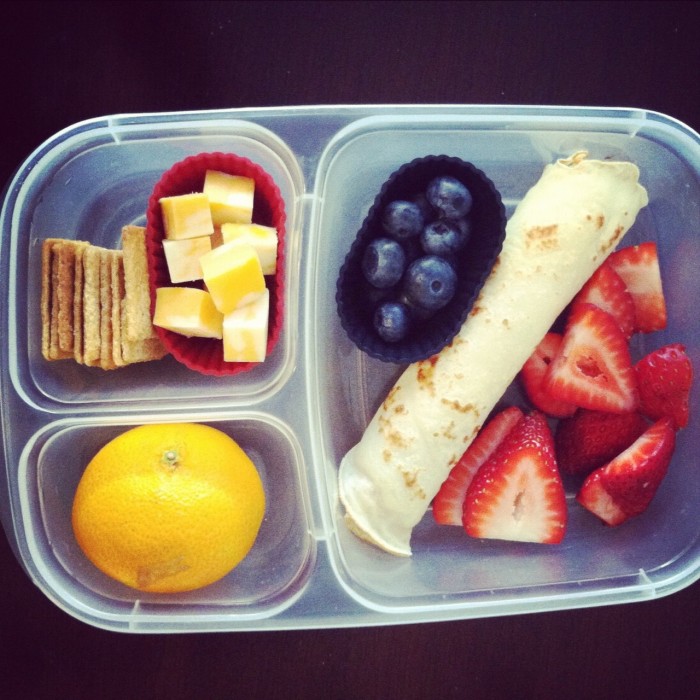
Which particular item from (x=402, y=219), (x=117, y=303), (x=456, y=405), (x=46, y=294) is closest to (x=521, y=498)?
(x=456, y=405)

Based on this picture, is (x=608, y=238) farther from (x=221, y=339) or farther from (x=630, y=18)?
(x=221, y=339)

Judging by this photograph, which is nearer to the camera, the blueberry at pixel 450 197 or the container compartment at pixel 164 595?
the blueberry at pixel 450 197

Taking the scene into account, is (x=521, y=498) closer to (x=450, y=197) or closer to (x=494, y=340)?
(x=494, y=340)

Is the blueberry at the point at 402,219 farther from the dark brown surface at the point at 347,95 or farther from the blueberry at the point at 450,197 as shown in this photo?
the dark brown surface at the point at 347,95

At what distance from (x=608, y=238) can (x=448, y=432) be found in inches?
15.3

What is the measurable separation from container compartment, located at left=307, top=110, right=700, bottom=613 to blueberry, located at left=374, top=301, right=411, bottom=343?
0.41 feet

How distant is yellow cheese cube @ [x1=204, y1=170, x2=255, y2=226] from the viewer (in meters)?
0.99

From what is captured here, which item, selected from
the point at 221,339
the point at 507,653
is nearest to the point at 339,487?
the point at 221,339


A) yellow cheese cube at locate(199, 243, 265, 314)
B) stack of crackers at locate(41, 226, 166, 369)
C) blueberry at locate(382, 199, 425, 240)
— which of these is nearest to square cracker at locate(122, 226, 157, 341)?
stack of crackers at locate(41, 226, 166, 369)

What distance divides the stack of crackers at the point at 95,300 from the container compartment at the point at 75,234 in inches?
2.7

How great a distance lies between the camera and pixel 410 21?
3.83 feet

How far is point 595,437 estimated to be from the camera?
111cm

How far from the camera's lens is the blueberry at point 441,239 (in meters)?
0.96

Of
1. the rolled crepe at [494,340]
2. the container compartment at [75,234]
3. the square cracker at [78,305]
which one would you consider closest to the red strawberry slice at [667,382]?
the rolled crepe at [494,340]
